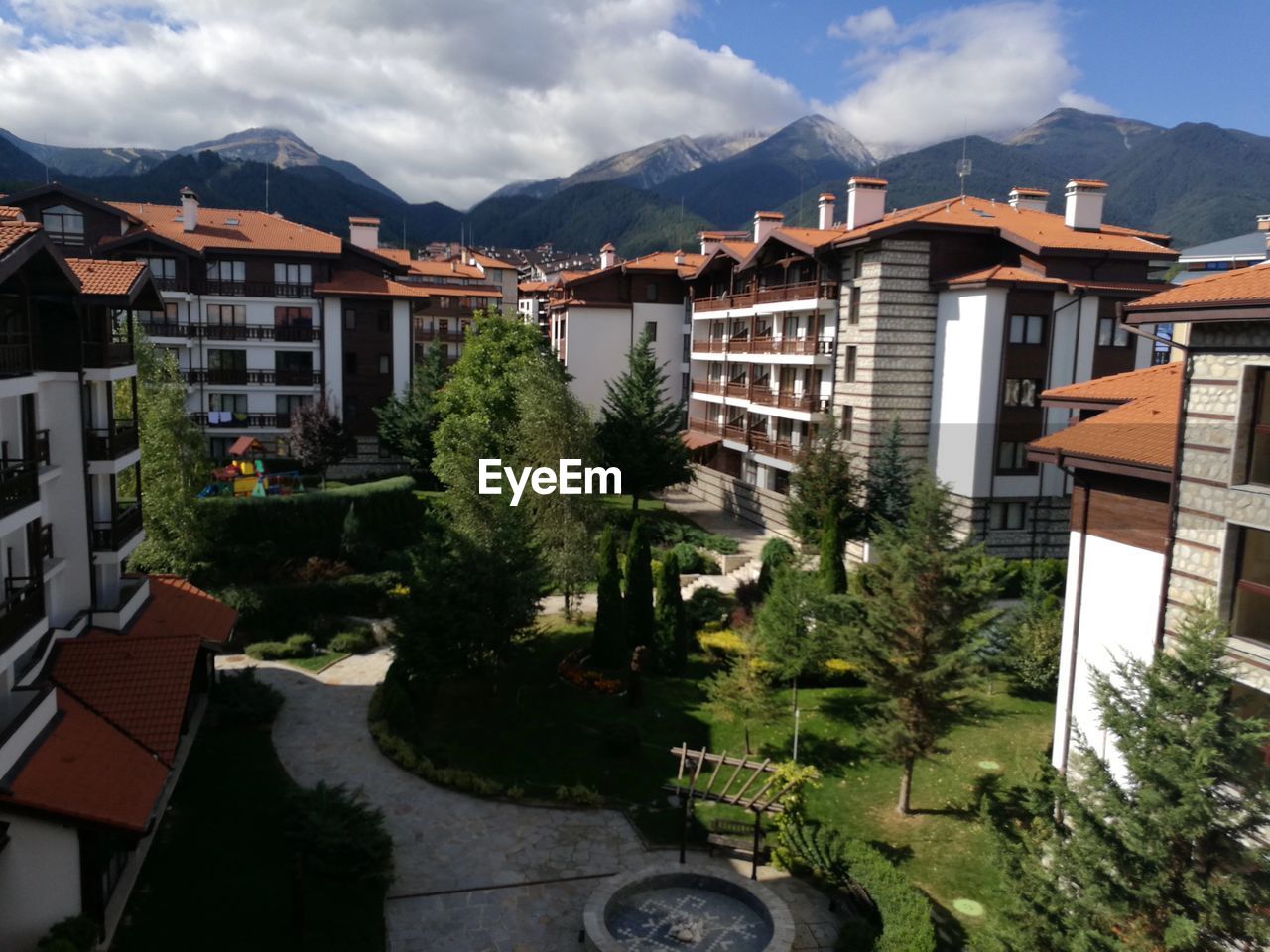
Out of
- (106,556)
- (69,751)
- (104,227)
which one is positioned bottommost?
(69,751)

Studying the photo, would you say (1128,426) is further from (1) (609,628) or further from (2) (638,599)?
(2) (638,599)

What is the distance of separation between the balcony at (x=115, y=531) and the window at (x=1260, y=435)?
812 inches

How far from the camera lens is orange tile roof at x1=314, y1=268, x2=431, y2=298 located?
46.9 m

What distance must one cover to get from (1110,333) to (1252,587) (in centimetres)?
2435

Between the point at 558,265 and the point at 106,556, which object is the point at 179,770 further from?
the point at 558,265

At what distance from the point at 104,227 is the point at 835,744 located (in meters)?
42.4

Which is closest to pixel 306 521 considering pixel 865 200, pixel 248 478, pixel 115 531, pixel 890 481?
pixel 248 478

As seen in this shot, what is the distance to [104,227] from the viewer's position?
44531 mm

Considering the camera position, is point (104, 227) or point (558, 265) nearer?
point (104, 227)

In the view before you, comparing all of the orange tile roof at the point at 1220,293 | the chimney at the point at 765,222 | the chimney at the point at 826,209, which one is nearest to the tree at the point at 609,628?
the orange tile roof at the point at 1220,293

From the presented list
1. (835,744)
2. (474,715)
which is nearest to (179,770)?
(474,715)

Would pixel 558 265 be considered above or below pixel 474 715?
above

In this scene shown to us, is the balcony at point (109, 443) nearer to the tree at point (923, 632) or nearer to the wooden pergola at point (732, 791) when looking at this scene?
the wooden pergola at point (732, 791)

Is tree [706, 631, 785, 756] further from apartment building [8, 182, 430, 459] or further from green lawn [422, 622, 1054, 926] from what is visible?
apartment building [8, 182, 430, 459]
